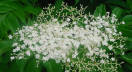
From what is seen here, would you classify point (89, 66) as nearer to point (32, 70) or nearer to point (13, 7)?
point (32, 70)

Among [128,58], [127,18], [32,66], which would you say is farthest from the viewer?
[127,18]

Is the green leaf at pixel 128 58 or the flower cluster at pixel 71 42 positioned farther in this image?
the green leaf at pixel 128 58

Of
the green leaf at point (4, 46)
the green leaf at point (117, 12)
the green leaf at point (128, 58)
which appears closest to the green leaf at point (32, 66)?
the green leaf at point (4, 46)

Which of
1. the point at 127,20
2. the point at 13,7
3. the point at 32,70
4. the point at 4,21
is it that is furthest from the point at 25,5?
the point at 127,20

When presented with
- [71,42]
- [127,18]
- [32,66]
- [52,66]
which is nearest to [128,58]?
[127,18]

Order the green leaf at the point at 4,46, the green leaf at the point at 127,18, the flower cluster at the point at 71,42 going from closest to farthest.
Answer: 1. the flower cluster at the point at 71,42
2. the green leaf at the point at 4,46
3. the green leaf at the point at 127,18

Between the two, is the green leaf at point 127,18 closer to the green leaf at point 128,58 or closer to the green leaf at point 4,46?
the green leaf at point 128,58

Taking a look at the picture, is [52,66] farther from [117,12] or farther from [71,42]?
[117,12]

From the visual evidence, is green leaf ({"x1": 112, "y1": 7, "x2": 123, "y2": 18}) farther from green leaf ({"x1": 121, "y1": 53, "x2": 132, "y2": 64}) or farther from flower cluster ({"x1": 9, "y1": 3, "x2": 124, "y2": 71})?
green leaf ({"x1": 121, "y1": 53, "x2": 132, "y2": 64})

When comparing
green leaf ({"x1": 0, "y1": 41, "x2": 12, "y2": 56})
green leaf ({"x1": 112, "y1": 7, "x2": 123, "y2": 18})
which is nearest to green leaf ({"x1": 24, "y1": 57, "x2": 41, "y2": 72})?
green leaf ({"x1": 0, "y1": 41, "x2": 12, "y2": 56})
